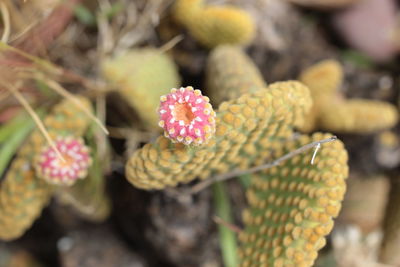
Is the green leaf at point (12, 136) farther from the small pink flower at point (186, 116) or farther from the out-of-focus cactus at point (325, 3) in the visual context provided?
the out-of-focus cactus at point (325, 3)

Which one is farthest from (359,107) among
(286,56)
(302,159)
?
(302,159)

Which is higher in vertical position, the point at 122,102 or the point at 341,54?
the point at 122,102

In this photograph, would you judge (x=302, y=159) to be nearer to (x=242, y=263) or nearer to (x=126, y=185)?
(x=242, y=263)

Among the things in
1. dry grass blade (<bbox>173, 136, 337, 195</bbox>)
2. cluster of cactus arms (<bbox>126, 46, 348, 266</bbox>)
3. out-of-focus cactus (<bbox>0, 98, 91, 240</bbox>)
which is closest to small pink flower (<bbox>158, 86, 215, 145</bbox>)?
cluster of cactus arms (<bbox>126, 46, 348, 266</bbox>)

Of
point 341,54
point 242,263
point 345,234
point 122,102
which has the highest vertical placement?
point 122,102

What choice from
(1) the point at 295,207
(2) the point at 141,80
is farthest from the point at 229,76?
(1) the point at 295,207

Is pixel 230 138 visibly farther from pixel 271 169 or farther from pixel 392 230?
pixel 392 230

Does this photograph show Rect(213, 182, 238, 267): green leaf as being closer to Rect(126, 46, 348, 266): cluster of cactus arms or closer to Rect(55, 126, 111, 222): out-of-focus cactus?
Rect(126, 46, 348, 266): cluster of cactus arms
